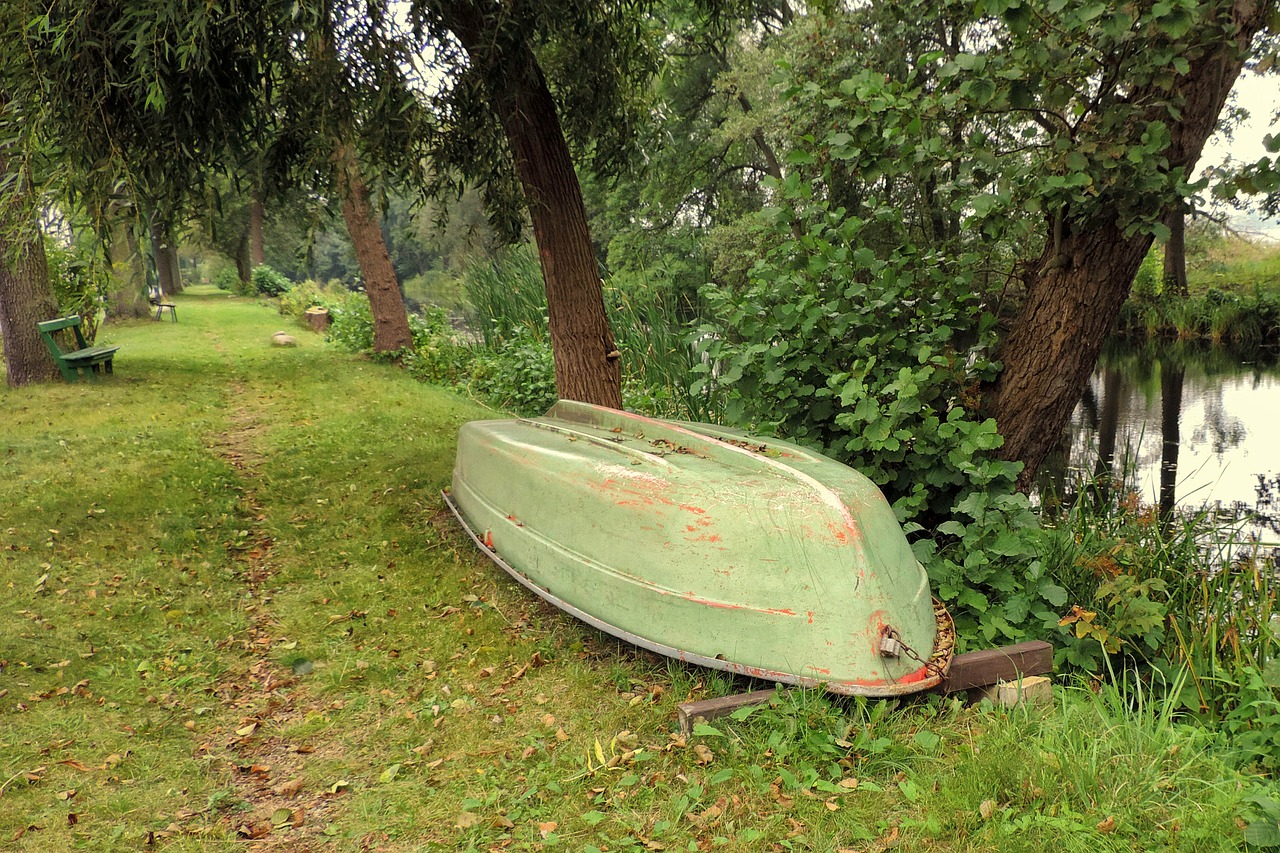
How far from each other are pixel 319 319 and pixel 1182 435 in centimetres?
1479

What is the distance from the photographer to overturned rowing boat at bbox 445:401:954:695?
2.88 meters

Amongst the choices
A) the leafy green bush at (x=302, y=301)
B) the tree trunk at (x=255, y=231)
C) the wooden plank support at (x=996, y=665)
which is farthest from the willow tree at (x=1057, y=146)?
the tree trunk at (x=255, y=231)

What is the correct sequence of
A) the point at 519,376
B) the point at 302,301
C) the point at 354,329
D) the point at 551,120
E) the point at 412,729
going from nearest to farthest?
1. the point at 412,729
2. the point at 551,120
3. the point at 519,376
4. the point at 354,329
5. the point at 302,301

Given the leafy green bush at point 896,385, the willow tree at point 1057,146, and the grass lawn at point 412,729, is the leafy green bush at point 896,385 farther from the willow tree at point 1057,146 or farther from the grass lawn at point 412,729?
the grass lawn at point 412,729

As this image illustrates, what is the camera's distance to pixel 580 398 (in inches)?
225

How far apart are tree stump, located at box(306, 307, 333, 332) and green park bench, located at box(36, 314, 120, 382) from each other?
289 inches

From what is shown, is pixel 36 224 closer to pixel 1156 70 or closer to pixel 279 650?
pixel 279 650

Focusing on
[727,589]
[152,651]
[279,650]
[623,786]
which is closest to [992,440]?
[727,589]

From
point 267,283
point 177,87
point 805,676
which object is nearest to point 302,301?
→ point 267,283

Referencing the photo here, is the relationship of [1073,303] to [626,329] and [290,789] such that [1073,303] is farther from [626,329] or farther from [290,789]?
[626,329]

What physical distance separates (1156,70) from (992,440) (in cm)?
166

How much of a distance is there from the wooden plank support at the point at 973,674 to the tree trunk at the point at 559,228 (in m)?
3.04

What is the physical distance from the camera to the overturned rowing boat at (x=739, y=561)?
288 centimetres

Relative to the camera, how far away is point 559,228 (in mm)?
5488
